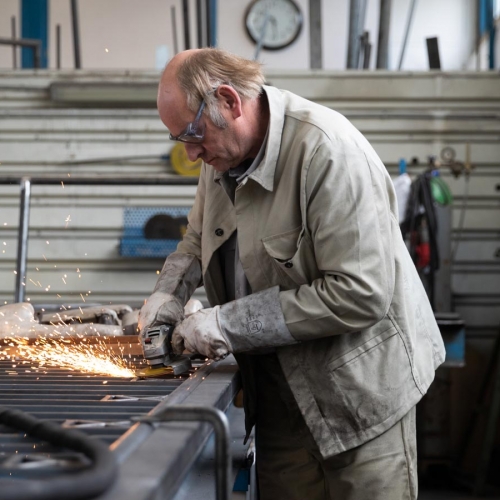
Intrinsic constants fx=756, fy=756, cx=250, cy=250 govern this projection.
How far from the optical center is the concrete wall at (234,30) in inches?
352

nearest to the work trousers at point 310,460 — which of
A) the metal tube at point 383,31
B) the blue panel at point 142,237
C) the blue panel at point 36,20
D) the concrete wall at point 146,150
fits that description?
the blue panel at point 142,237

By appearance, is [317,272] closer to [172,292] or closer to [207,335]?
[207,335]

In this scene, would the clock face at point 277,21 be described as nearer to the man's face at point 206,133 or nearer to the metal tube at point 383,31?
the metal tube at point 383,31

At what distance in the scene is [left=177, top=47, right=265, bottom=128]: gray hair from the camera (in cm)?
182

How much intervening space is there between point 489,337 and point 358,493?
406cm

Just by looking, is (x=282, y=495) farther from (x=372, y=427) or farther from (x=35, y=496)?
(x=35, y=496)

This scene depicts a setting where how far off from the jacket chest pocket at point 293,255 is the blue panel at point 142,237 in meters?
3.55

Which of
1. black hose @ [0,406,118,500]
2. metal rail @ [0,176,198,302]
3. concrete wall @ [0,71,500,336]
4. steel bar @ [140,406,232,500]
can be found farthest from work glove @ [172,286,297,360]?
concrete wall @ [0,71,500,336]

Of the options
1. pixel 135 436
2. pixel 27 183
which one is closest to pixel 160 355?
pixel 135 436

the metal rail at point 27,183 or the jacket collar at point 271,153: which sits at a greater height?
the jacket collar at point 271,153

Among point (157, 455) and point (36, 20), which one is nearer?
point (157, 455)

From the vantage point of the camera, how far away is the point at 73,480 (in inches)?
32.6

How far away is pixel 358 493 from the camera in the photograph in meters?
1.86

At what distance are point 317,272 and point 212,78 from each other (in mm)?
533
